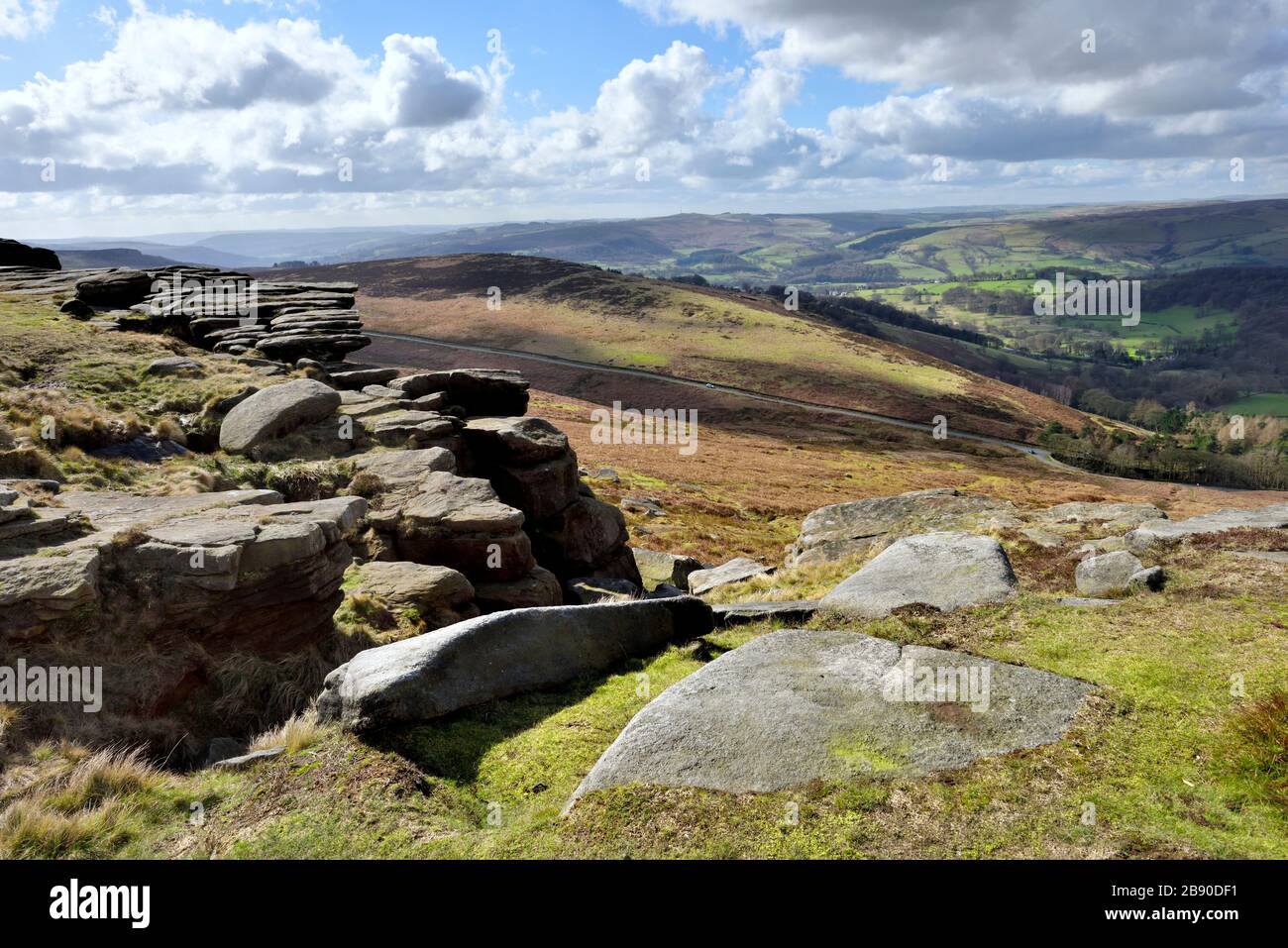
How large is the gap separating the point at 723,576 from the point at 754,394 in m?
101

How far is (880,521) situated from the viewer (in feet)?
87.0

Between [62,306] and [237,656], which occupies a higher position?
[62,306]

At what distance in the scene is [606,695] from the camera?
10453 millimetres

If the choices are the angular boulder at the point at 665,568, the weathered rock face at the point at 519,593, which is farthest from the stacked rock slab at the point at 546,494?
the weathered rock face at the point at 519,593

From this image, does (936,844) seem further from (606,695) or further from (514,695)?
(514,695)

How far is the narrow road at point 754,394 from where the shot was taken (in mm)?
→ 107188

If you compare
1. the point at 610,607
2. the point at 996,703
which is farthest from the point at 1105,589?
the point at 610,607

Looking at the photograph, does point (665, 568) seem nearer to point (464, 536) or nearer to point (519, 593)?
point (519, 593)

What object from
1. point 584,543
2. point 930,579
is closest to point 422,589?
point 930,579

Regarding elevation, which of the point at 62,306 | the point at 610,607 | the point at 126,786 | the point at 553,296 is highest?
the point at 553,296

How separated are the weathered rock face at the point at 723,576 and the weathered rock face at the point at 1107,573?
32.1 ft

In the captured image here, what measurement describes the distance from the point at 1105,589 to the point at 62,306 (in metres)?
39.8
